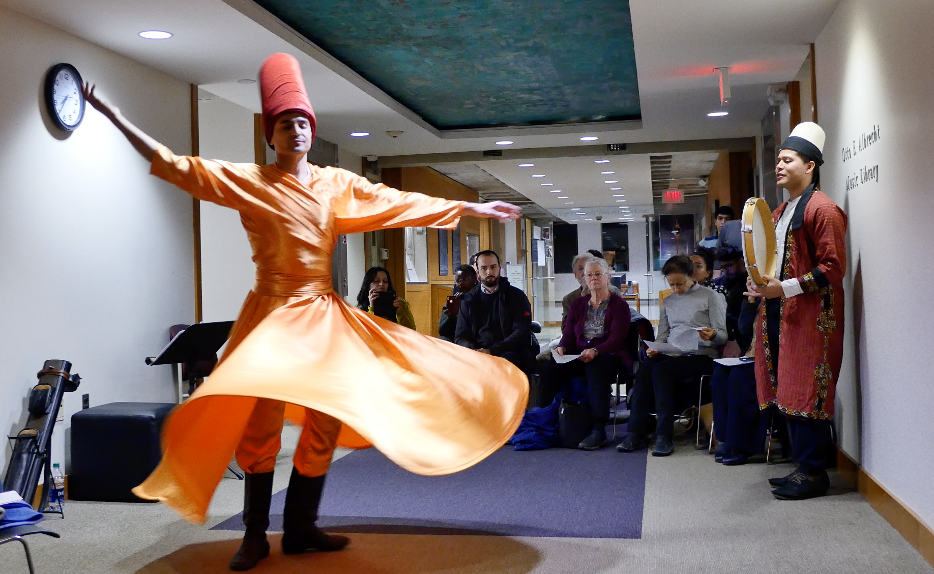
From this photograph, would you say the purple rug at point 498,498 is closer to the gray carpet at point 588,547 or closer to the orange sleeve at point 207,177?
the gray carpet at point 588,547

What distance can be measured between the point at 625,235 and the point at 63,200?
19.1m

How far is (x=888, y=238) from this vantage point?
3.66 metres

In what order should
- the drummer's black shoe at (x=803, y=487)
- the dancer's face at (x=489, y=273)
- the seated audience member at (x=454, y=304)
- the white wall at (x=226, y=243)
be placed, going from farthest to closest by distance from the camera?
the white wall at (x=226, y=243), the seated audience member at (x=454, y=304), the dancer's face at (x=489, y=273), the drummer's black shoe at (x=803, y=487)

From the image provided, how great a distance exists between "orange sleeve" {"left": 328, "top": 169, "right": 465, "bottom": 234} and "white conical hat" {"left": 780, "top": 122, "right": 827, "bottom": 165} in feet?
5.98

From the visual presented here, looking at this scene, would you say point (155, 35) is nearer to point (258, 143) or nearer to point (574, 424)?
point (258, 143)

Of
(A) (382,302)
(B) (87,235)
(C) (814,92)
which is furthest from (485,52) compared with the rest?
(B) (87,235)

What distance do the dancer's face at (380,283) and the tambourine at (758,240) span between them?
330cm

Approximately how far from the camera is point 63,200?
492 cm

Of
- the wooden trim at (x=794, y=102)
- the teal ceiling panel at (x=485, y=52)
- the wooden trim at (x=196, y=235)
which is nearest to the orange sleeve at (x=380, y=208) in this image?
the teal ceiling panel at (x=485, y=52)

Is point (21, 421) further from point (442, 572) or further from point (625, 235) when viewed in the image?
point (625, 235)

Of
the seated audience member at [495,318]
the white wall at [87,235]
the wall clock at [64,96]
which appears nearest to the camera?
the white wall at [87,235]

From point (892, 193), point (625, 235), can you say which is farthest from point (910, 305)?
point (625, 235)

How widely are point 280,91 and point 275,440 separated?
127 cm

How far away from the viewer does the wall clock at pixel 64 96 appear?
4.83 meters
